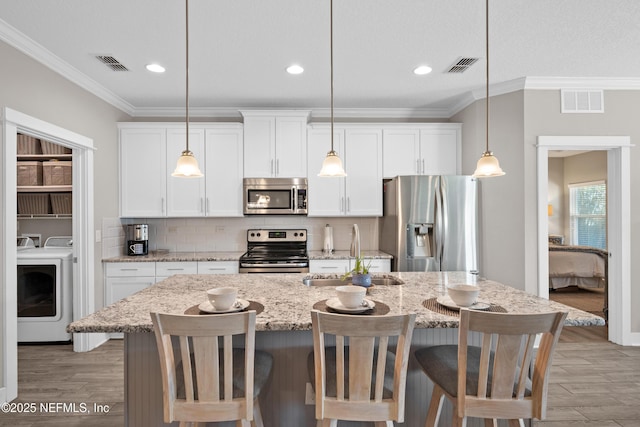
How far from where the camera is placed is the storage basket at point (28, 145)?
3.98 metres

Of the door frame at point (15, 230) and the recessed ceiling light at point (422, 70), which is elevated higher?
the recessed ceiling light at point (422, 70)

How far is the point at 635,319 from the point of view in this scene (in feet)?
11.3

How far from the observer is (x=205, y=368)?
4.23 ft

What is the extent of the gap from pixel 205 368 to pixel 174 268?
8.71 ft

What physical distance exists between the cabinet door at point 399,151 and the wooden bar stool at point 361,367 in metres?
3.00

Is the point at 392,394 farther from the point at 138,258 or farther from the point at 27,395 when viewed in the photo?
the point at 138,258

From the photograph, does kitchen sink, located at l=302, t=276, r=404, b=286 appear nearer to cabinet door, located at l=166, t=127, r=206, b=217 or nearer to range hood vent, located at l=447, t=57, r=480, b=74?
range hood vent, located at l=447, t=57, r=480, b=74

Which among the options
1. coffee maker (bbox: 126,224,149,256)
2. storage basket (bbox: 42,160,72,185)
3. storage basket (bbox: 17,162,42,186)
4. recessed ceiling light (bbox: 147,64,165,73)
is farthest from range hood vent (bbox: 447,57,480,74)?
storage basket (bbox: 17,162,42,186)

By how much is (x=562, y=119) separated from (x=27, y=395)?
508cm

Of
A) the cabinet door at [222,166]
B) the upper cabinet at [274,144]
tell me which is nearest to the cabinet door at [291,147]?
the upper cabinet at [274,144]

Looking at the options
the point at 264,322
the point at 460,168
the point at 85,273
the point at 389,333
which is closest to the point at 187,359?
the point at 264,322

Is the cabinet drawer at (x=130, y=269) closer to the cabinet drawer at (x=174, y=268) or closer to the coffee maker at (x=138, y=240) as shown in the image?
the cabinet drawer at (x=174, y=268)

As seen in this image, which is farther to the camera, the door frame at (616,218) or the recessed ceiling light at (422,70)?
the door frame at (616,218)

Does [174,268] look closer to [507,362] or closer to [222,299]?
[222,299]
